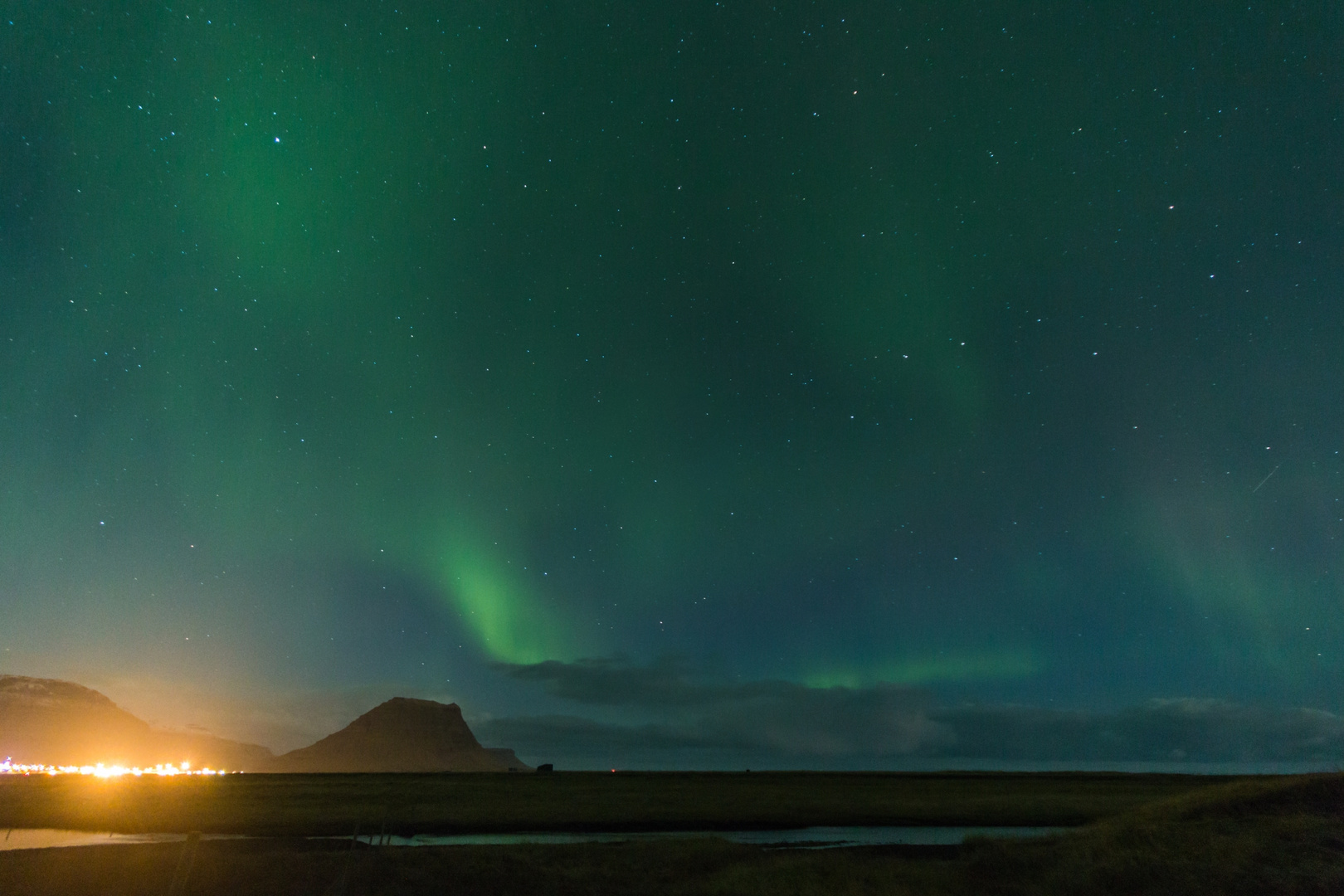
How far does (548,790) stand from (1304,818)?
73.7 m

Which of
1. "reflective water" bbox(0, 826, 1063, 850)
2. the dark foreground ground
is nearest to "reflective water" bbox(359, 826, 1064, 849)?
"reflective water" bbox(0, 826, 1063, 850)

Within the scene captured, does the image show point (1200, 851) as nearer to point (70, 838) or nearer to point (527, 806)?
point (527, 806)

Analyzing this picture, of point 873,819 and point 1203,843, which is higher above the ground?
point 1203,843

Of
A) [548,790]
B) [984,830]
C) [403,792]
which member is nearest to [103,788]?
[403,792]

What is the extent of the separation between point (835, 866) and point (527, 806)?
142 feet

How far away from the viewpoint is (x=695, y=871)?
33906mm

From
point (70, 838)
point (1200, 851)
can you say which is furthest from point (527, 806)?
point (1200, 851)

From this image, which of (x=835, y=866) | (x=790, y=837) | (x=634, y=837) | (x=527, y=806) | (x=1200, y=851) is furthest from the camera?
(x=527, y=806)

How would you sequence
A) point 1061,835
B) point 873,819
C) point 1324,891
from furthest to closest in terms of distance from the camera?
point 873,819 < point 1061,835 < point 1324,891

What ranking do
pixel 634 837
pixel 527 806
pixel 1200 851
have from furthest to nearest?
pixel 527 806 → pixel 634 837 → pixel 1200 851

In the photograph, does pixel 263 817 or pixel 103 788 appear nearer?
pixel 263 817

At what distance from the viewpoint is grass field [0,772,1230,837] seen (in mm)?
55281

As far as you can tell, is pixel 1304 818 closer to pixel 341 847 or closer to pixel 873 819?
pixel 873 819

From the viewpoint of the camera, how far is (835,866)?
3441cm
